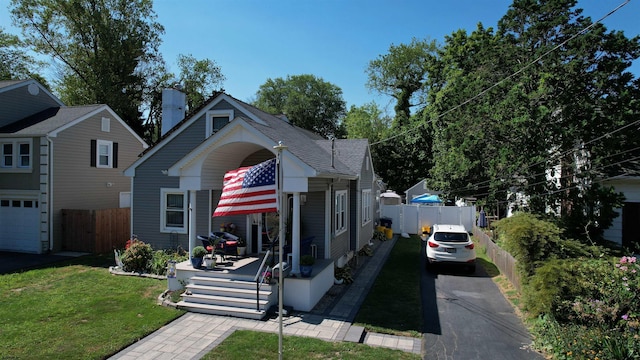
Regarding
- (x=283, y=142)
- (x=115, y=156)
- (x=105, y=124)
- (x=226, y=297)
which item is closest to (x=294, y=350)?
(x=226, y=297)

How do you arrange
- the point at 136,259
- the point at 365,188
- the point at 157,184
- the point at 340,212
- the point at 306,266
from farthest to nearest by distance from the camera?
1. the point at 365,188
2. the point at 157,184
3. the point at 340,212
4. the point at 136,259
5. the point at 306,266

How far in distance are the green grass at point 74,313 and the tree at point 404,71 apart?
118ft

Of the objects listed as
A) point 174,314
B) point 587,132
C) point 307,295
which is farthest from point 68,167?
point 587,132

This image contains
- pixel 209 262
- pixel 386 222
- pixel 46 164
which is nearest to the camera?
pixel 209 262

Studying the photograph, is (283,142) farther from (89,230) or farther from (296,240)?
(89,230)

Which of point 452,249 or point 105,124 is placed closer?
point 452,249

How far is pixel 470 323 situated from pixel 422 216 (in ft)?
52.2

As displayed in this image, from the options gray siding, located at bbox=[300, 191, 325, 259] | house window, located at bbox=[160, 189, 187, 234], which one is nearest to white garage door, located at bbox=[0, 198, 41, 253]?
house window, located at bbox=[160, 189, 187, 234]

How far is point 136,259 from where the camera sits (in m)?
13.0

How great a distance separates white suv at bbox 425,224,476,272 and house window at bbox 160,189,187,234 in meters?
9.50

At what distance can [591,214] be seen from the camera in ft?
45.5

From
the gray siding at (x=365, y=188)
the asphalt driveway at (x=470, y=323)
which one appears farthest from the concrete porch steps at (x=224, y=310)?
the gray siding at (x=365, y=188)

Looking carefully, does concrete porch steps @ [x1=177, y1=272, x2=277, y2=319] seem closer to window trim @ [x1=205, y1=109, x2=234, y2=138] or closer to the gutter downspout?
window trim @ [x1=205, y1=109, x2=234, y2=138]

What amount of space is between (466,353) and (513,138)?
10.9 metres
